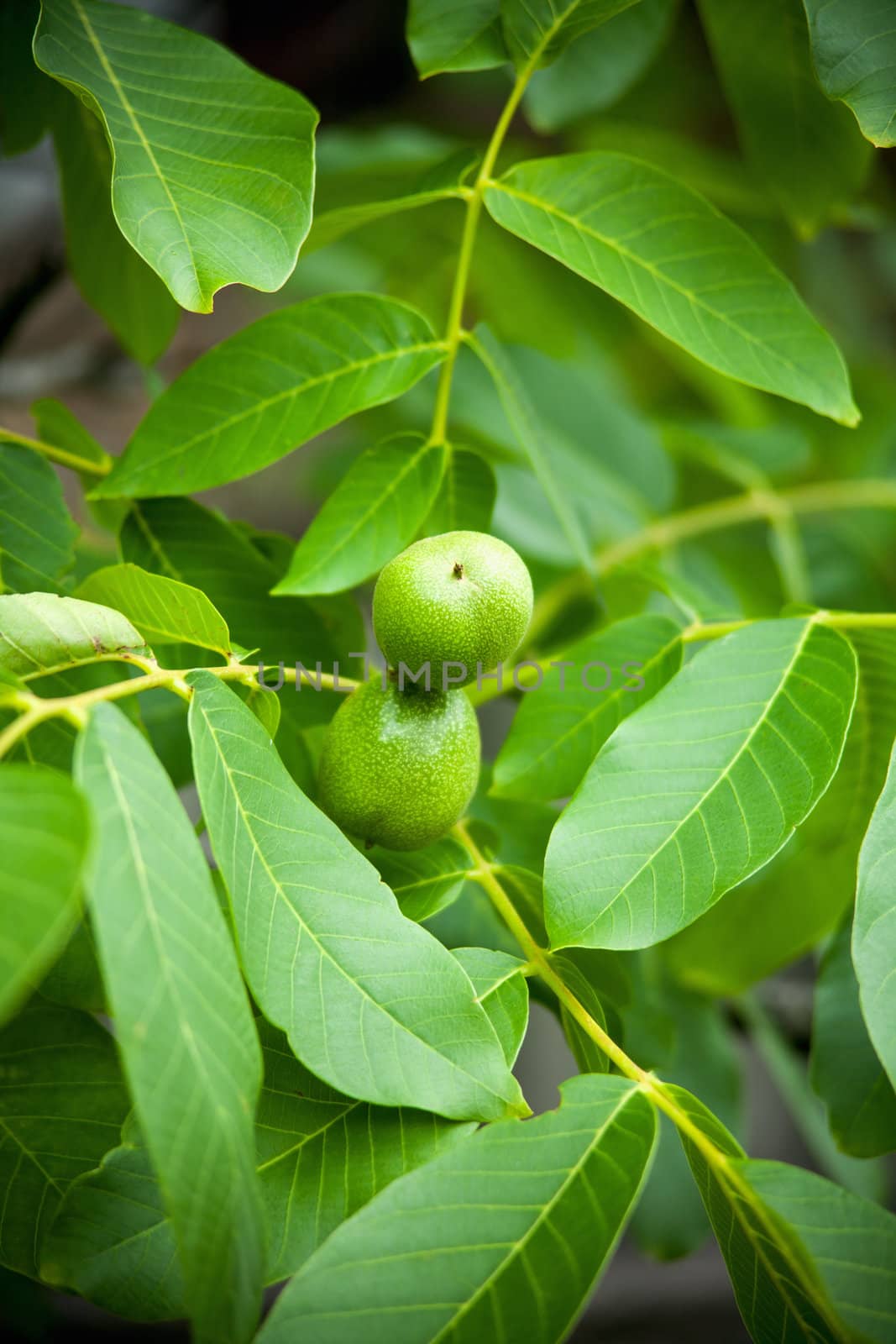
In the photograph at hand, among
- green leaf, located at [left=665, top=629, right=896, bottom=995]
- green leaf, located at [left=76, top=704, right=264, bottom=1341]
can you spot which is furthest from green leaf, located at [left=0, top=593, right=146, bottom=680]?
green leaf, located at [left=665, top=629, right=896, bottom=995]

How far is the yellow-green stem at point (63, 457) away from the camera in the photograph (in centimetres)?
75

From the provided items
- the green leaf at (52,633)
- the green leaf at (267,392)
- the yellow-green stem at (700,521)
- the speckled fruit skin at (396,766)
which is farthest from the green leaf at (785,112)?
the green leaf at (52,633)

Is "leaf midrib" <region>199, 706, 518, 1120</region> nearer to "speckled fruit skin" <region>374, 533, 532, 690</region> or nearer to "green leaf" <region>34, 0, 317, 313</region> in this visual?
"speckled fruit skin" <region>374, 533, 532, 690</region>

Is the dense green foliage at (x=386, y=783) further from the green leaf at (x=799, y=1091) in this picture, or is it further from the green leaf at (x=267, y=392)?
the green leaf at (x=799, y=1091)

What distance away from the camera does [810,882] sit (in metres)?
1.00

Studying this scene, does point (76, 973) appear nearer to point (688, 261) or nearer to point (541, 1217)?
point (541, 1217)

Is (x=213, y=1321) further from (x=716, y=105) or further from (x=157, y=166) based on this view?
(x=716, y=105)

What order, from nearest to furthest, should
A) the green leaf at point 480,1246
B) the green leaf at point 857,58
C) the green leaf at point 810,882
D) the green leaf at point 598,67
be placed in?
the green leaf at point 480,1246 < the green leaf at point 857,58 < the green leaf at point 810,882 < the green leaf at point 598,67

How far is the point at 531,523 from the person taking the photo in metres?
1.21

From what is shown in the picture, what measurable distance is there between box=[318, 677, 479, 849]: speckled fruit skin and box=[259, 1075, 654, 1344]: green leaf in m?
0.20

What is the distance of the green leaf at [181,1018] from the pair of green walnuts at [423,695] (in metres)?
0.18

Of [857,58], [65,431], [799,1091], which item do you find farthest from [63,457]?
[799,1091]

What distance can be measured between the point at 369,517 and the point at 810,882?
574 millimetres

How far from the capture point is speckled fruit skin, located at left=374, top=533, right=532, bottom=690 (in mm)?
604
